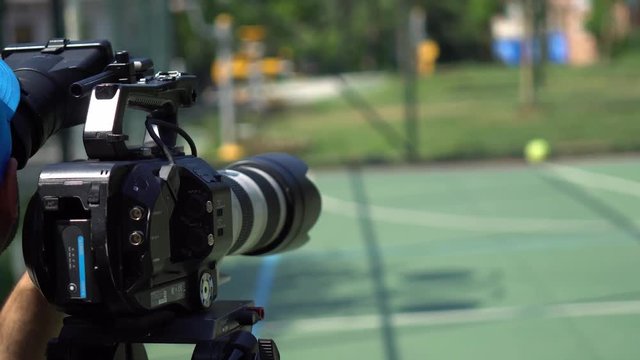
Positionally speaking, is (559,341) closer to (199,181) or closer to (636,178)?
(199,181)

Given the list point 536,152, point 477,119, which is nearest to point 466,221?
point 536,152

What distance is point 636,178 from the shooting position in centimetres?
1065

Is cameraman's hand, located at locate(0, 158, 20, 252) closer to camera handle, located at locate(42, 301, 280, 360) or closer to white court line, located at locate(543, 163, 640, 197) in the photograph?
camera handle, located at locate(42, 301, 280, 360)

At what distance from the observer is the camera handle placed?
1741 millimetres

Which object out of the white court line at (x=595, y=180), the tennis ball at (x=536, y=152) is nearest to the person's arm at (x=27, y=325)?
the white court line at (x=595, y=180)

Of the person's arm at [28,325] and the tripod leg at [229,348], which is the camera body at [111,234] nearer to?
the tripod leg at [229,348]

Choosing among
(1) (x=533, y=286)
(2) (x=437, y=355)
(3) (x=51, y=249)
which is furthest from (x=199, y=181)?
(1) (x=533, y=286)

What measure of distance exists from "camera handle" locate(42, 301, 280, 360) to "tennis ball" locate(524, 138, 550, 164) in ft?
35.0

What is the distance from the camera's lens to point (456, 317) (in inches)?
220

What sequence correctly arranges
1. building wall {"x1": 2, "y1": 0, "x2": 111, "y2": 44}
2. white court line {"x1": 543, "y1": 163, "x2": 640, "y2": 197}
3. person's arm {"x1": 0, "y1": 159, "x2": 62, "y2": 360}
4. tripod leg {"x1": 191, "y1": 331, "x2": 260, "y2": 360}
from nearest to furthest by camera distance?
tripod leg {"x1": 191, "y1": 331, "x2": 260, "y2": 360}
person's arm {"x1": 0, "y1": 159, "x2": 62, "y2": 360}
building wall {"x1": 2, "y1": 0, "x2": 111, "y2": 44}
white court line {"x1": 543, "y1": 163, "x2": 640, "y2": 197}

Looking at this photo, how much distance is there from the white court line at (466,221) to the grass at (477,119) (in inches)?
124

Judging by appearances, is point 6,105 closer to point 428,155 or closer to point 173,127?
point 173,127

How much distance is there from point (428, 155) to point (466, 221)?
455 centimetres

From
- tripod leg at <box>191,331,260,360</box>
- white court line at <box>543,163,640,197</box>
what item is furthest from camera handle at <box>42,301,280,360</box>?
white court line at <box>543,163,640,197</box>
